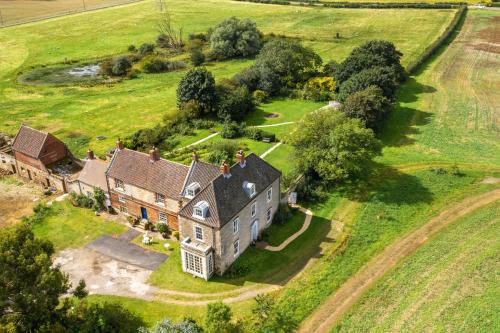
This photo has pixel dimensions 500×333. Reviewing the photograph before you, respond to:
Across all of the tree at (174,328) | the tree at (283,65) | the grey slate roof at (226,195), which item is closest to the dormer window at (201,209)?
the grey slate roof at (226,195)

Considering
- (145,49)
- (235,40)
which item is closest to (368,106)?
(235,40)

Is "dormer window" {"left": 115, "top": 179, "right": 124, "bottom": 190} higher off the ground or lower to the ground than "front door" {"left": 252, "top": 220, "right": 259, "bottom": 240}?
higher

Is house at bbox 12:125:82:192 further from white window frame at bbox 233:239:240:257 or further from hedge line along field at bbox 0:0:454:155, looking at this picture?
white window frame at bbox 233:239:240:257

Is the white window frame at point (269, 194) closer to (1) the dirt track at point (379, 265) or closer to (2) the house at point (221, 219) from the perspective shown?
(2) the house at point (221, 219)

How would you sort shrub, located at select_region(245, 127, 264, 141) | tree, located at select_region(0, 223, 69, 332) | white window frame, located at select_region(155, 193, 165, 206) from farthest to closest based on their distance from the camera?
shrub, located at select_region(245, 127, 264, 141) < white window frame, located at select_region(155, 193, 165, 206) < tree, located at select_region(0, 223, 69, 332)

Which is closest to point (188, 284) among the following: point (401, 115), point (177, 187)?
point (177, 187)

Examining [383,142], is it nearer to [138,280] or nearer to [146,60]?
[138,280]

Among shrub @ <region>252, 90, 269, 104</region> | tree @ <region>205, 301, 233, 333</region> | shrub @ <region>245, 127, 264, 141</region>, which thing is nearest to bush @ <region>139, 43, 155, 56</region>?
shrub @ <region>252, 90, 269, 104</region>
